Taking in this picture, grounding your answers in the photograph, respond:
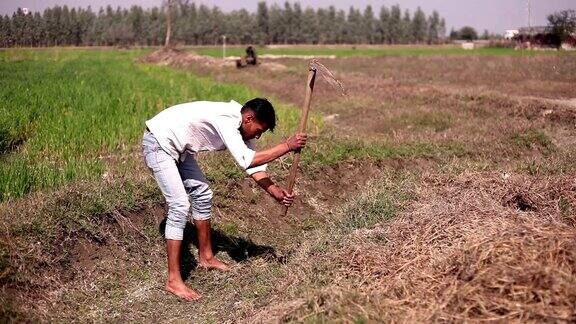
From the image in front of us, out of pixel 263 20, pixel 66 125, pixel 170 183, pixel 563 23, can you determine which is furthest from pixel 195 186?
pixel 263 20

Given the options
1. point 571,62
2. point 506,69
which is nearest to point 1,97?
point 506,69

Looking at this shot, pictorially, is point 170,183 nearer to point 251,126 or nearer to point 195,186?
point 195,186

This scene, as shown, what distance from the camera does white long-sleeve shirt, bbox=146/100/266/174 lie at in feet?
11.6

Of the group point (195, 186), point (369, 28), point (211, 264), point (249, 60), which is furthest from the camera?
point (369, 28)

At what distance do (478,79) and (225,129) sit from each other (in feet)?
58.1

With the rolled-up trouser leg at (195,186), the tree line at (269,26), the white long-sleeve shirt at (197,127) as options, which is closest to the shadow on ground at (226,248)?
the rolled-up trouser leg at (195,186)

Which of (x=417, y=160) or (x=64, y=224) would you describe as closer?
(x=64, y=224)

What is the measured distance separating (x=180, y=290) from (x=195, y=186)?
30.5 inches

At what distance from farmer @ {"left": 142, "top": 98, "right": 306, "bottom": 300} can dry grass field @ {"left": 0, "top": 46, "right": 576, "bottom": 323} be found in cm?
50

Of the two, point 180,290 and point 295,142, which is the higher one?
point 295,142

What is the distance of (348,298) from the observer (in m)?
2.78

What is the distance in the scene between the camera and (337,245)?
368 cm

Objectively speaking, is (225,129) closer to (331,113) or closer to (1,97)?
(1,97)

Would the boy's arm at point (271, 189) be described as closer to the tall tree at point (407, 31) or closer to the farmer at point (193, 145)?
the farmer at point (193, 145)
